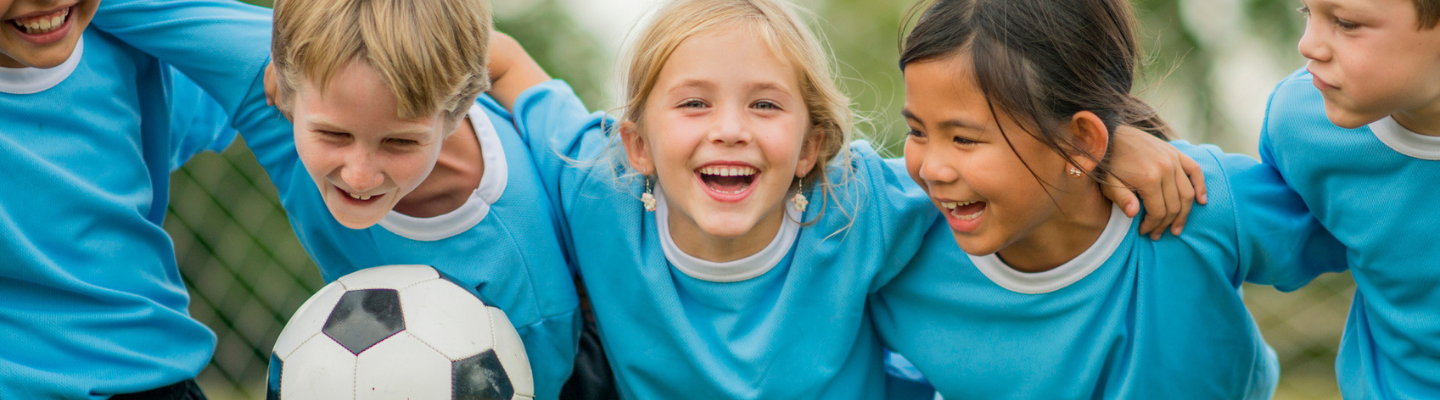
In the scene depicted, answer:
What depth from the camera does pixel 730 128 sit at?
5.93 ft

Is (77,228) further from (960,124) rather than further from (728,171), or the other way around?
(960,124)

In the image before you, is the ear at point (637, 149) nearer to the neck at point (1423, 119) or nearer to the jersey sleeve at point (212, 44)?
the jersey sleeve at point (212, 44)

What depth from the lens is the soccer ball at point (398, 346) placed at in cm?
170

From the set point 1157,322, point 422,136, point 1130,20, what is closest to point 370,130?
point 422,136

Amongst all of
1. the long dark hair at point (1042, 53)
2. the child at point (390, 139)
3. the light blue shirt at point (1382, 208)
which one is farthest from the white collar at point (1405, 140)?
the child at point (390, 139)

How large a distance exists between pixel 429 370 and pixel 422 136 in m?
0.39

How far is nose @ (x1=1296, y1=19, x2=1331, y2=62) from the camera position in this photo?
1562 millimetres

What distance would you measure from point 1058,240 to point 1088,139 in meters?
0.21

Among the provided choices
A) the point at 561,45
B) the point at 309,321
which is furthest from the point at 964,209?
the point at 561,45

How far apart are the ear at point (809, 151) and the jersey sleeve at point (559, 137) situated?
0.38 m

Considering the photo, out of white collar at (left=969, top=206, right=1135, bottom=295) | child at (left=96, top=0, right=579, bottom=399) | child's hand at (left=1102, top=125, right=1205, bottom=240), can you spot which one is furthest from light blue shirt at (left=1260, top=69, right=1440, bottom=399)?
child at (left=96, top=0, right=579, bottom=399)

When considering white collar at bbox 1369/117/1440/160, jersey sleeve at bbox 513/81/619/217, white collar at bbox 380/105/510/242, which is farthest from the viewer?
jersey sleeve at bbox 513/81/619/217

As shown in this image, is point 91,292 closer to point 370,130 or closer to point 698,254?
point 370,130

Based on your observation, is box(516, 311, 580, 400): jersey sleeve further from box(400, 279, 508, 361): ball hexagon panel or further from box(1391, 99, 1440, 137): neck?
box(1391, 99, 1440, 137): neck
